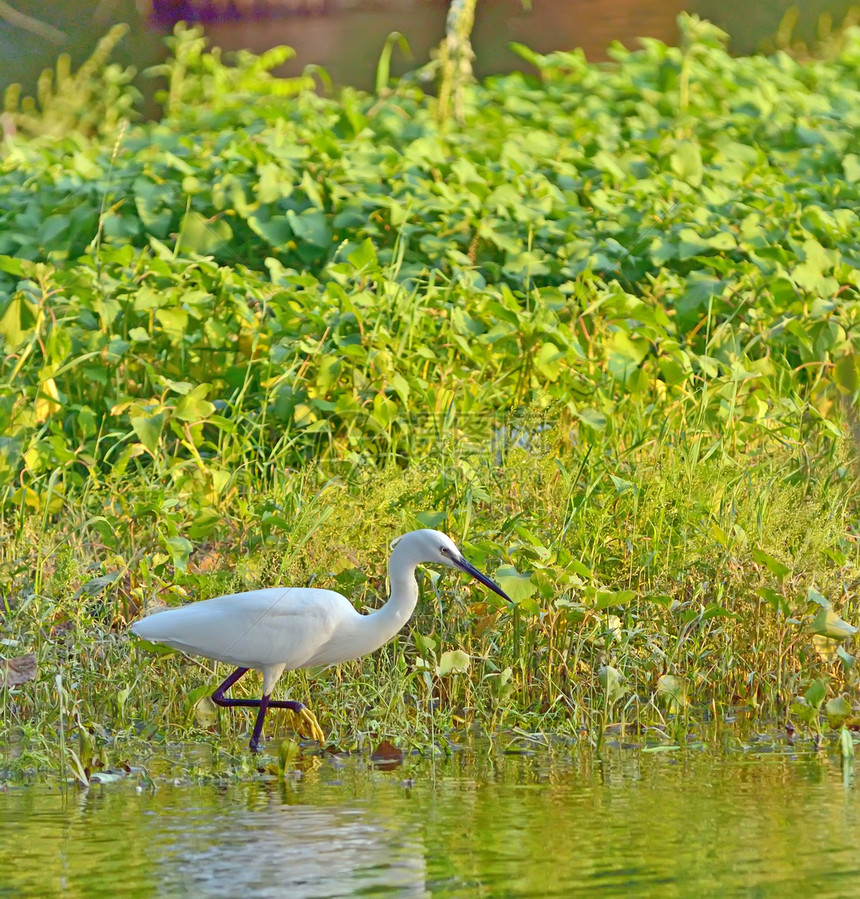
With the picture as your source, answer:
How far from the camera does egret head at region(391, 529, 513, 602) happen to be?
16.0ft

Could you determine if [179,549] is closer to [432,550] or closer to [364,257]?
[432,550]

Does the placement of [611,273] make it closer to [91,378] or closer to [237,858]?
[91,378]

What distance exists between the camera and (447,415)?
21.1 feet

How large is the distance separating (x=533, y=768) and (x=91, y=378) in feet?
10.2

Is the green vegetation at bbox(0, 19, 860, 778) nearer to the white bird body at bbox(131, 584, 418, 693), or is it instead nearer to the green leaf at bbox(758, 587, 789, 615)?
the green leaf at bbox(758, 587, 789, 615)

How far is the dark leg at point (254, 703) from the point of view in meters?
4.85

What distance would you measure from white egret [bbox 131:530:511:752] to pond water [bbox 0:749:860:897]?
1.07 ft

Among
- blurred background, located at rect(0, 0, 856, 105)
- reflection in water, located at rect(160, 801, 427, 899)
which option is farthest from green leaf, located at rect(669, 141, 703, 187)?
reflection in water, located at rect(160, 801, 427, 899)

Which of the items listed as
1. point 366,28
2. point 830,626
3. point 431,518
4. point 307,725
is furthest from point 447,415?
point 366,28

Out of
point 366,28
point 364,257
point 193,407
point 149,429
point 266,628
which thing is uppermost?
point 366,28

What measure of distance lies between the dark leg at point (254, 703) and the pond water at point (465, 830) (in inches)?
8.5

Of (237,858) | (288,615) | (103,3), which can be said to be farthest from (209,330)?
(103,3)

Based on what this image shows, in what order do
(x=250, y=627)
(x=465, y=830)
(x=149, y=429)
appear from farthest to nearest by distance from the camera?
(x=149, y=429), (x=250, y=627), (x=465, y=830)

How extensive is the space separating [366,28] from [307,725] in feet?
31.5
